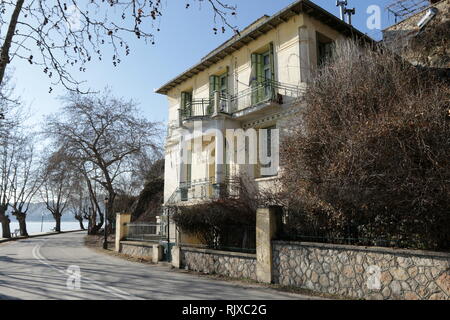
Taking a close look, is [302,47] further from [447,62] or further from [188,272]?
[188,272]

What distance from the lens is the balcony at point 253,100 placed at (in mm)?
15594

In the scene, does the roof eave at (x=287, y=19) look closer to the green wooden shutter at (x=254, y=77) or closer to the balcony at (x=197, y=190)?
the green wooden shutter at (x=254, y=77)

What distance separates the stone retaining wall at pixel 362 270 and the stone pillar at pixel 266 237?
189 mm

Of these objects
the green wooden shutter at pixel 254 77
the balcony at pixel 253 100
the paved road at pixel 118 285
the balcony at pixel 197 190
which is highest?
the green wooden shutter at pixel 254 77

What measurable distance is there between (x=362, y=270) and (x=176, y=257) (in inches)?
312

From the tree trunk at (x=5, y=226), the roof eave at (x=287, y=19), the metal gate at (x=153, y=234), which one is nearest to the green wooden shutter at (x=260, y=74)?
the roof eave at (x=287, y=19)

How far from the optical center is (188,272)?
1275cm

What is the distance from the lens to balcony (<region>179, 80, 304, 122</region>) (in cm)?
1559

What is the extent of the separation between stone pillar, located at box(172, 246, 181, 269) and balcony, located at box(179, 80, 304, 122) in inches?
290

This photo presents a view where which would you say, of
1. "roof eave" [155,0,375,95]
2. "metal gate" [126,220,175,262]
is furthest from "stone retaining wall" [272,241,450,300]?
"roof eave" [155,0,375,95]

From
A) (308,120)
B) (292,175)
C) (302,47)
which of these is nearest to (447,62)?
(302,47)

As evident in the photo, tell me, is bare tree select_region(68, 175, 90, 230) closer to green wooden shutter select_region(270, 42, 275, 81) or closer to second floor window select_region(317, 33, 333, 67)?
green wooden shutter select_region(270, 42, 275, 81)
